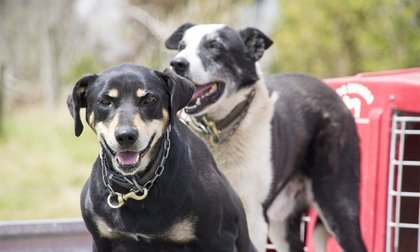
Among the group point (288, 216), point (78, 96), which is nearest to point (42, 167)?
point (288, 216)

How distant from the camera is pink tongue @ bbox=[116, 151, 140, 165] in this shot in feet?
9.90

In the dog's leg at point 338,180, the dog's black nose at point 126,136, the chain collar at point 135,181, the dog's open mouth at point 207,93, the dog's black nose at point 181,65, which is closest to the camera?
the dog's black nose at point 126,136

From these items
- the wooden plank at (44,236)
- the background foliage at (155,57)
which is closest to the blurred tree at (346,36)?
the background foliage at (155,57)

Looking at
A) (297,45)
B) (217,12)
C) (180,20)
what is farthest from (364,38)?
(180,20)

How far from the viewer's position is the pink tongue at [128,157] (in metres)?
3.02

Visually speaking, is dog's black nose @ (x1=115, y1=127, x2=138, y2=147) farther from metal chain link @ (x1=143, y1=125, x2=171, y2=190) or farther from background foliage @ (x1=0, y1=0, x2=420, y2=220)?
background foliage @ (x1=0, y1=0, x2=420, y2=220)

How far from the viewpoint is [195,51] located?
4.16 meters

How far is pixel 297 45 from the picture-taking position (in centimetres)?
1002

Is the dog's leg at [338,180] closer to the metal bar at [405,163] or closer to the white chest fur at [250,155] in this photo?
the metal bar at [405,163]

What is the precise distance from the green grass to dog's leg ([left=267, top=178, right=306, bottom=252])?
3416mm

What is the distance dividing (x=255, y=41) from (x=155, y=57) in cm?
1100

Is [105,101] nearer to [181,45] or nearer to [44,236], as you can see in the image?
[181,45]

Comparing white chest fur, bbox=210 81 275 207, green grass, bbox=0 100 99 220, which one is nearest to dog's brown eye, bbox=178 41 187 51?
white chest fur, bbox=210 81 275 207

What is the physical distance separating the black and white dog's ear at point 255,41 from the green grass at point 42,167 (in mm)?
3922
